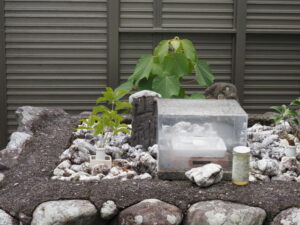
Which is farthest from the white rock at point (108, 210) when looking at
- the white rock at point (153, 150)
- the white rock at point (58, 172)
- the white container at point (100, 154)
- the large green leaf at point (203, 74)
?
the large green leaf at point (203, 74)

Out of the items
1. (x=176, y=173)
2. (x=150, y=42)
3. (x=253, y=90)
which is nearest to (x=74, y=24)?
(x=150, y=42)

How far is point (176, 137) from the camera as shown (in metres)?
2.73

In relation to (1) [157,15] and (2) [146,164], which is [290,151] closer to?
(2) [146,164]

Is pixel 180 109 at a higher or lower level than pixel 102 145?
higher

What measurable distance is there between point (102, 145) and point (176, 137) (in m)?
0.44

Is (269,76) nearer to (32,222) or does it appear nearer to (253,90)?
(253,90)

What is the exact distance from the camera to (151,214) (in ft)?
7.38

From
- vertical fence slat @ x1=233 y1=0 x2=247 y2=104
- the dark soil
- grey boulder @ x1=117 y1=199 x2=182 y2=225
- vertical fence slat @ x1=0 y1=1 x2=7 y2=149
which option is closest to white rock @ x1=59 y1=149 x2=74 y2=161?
the dark soil

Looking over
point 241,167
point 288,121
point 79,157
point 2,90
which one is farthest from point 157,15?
point 241,167

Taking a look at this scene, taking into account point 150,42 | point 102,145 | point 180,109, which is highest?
point 150,42

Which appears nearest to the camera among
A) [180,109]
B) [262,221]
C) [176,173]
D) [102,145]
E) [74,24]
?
[262,221]

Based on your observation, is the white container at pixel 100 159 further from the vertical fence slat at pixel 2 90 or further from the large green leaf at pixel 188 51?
the vertical fence slat at pixel 2 90

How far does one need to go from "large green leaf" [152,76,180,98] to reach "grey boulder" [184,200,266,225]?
4.72 feet

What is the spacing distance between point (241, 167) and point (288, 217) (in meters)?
0.32
